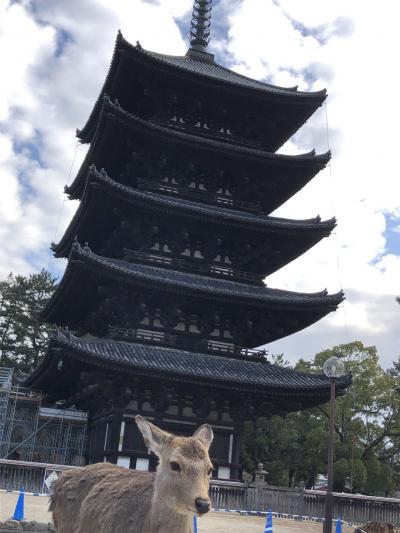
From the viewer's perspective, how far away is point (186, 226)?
2283cm

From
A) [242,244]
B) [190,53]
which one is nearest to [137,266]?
[242,244]

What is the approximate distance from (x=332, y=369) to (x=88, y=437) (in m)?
15.1

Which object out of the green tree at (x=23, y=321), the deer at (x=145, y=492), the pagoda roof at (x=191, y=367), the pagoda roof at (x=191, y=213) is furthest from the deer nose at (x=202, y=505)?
the green tree at (x=23, y=321)

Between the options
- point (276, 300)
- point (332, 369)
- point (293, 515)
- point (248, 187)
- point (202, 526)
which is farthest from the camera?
point (248, 187)

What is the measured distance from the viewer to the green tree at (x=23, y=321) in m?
55.5

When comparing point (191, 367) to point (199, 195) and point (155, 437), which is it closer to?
point (199, 195)

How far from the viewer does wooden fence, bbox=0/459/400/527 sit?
59.1 feet

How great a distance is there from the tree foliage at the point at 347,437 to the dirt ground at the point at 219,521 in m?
19.4

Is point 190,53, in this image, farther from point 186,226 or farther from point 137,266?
point 137,266

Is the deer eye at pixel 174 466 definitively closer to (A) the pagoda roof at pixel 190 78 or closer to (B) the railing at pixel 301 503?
(B) the railing at pixel 301 503

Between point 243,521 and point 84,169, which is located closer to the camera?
point 243,521

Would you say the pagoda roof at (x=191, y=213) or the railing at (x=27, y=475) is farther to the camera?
the pagoda roof at (x=191, y=213)

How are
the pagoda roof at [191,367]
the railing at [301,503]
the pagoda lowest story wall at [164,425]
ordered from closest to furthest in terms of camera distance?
the pagoda roof at [191,367], the railing at [301,503], the pagoda lowest story wall at [164,425]

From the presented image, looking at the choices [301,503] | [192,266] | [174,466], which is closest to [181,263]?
[192,266]
